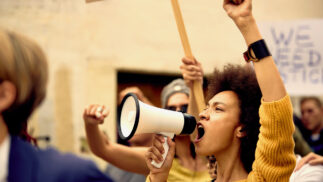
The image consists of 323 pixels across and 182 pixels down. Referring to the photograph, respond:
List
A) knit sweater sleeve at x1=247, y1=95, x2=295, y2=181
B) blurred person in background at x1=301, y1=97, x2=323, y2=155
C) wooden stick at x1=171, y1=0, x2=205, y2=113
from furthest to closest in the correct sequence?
blurred person in background at x1=301, y1=97, x2=323, y2=155, wooden stick at x1=171, y1=0, x2=205, y2=113, knit sweater sleeve at x1=247, y1=95, x2=295, y2=181

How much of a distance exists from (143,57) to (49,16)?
123 cm

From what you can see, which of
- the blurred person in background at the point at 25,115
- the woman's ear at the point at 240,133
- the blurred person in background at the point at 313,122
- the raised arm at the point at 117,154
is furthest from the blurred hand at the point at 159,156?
the blurred person in background at the point at 313,122

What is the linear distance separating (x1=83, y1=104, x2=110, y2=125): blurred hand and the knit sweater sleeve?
797 mm

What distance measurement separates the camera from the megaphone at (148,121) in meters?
2.08

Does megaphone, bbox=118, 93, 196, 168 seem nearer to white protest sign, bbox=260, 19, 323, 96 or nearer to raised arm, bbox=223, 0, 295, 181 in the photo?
raised arm, bbox=223, 0, 295, 181

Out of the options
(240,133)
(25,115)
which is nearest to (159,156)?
(240,133)

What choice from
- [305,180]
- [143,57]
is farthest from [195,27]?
[305,180]

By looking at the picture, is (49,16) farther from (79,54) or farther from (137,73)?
(137,73)

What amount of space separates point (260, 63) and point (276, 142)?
0.29 meters

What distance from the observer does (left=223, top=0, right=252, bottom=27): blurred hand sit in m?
2.02

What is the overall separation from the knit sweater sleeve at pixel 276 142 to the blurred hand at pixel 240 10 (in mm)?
314

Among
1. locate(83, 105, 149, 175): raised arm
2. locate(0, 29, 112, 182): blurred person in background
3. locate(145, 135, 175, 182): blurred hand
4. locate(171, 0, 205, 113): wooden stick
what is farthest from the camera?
locate(83, 105, 149, 175): raised arm

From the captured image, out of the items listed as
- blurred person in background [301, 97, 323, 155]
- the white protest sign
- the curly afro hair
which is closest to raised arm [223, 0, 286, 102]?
the curly afro hair

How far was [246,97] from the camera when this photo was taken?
7.84 ft
